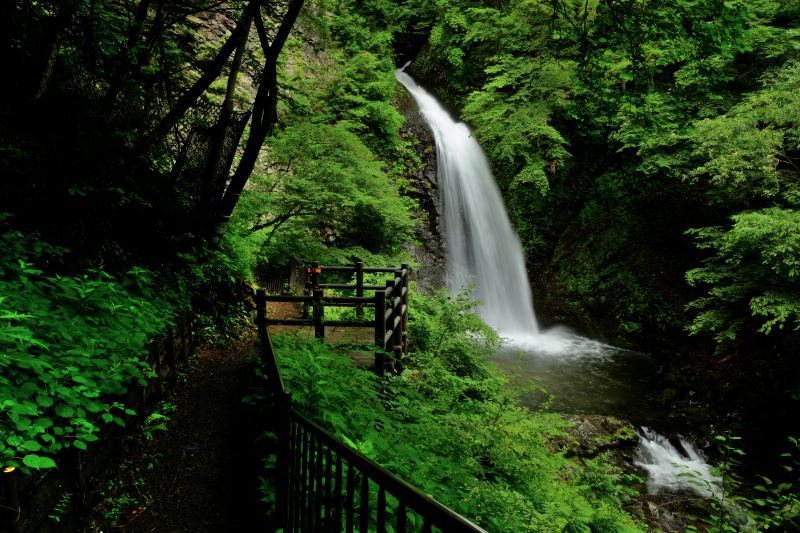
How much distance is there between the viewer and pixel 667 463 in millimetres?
8344

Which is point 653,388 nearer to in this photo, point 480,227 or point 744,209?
point 744,209

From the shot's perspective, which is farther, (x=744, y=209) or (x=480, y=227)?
(x=480, y=227)

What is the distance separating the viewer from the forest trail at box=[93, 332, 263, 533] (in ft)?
10.6

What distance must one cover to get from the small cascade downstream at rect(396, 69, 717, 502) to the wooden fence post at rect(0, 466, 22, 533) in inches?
344

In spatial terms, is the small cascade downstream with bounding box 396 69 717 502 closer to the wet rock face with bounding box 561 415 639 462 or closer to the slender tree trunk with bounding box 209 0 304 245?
the wet rock face with bounding box 561 415 639 462

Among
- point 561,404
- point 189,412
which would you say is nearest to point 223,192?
point 189,412

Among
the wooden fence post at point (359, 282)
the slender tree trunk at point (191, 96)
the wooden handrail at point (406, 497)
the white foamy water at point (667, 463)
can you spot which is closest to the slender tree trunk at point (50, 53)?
the slender tree trunk at point (191, 96)

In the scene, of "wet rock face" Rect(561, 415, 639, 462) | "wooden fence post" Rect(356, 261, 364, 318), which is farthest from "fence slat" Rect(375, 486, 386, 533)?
"wooden fence post" Rect(356, 261, 364, 318)

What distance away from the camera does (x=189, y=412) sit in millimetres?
4820

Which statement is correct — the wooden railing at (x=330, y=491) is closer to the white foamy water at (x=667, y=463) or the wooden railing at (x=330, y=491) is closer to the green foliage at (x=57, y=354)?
the green foliage at (x=57, y=354)

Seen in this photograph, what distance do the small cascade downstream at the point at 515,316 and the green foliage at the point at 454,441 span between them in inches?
89.5

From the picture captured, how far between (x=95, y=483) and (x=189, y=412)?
1.74m

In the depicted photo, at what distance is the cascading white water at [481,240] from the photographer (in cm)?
1620

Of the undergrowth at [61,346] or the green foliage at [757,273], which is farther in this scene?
the green foliage at [757,273]
